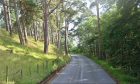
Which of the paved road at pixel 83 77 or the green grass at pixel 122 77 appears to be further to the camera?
the paved road at pixel 83 77

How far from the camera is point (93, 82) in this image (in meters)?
26.4

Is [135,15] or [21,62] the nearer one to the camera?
[135,15]

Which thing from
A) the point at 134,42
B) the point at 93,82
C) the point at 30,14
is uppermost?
the point at 30,14

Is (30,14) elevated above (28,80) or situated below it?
above

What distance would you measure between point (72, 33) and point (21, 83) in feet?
391

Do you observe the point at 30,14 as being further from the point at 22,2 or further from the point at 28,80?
the point at 28,80

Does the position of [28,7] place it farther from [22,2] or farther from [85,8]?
[85,8]

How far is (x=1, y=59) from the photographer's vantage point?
3022 centimetres

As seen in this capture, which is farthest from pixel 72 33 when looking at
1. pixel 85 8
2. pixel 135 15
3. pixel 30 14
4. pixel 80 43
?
pixel 135 15

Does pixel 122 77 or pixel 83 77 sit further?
pixel 83 77

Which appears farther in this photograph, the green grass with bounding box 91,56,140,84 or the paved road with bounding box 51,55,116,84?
the paved road with bounding box 51,55,116,84

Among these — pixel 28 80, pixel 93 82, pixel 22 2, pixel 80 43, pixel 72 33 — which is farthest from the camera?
pixel 80 43

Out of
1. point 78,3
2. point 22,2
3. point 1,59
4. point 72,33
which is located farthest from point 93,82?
Result: point 72,33

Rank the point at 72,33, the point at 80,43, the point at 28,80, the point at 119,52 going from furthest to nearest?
the point at 80,43, the point at 72,33, the point at 119,52, the point at 28,80
